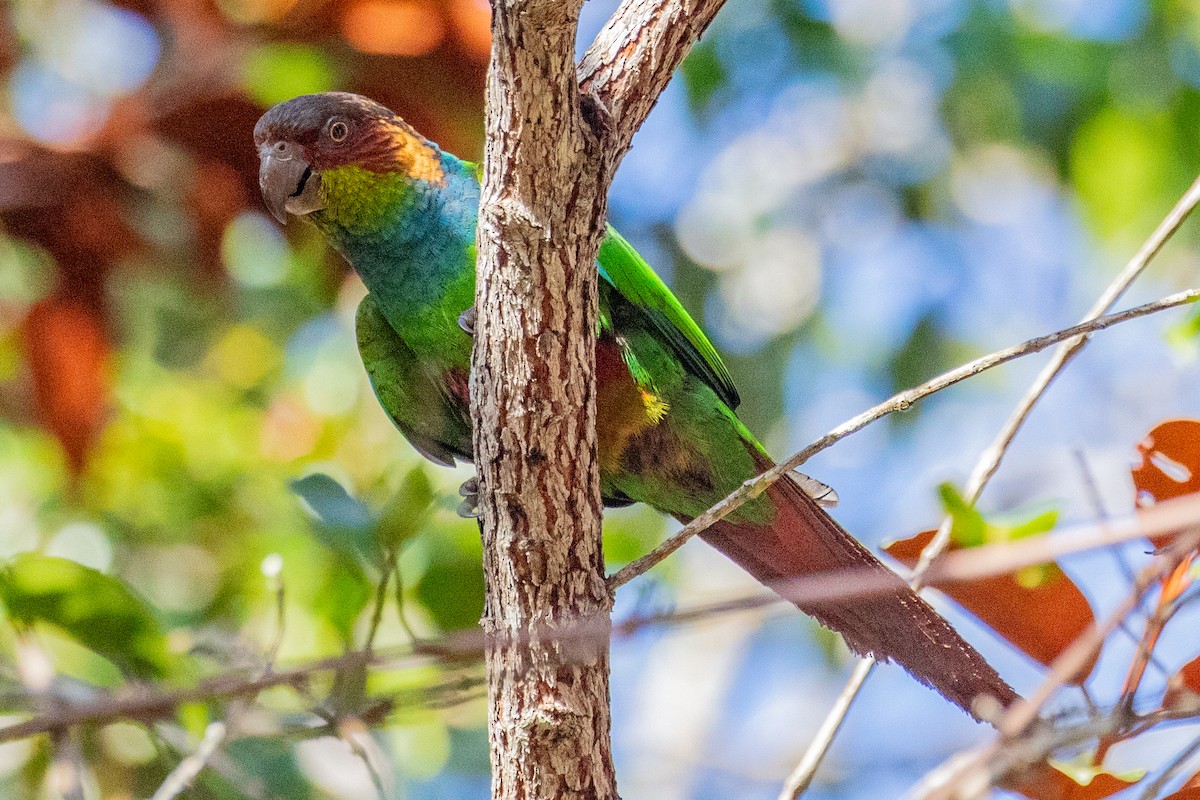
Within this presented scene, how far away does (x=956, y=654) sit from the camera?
2.57 meters

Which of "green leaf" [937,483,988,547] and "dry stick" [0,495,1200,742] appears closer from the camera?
"dry stick" [0,495,1200,742]

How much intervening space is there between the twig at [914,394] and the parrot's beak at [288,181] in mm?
1612

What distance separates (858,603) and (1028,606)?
80 centimetres

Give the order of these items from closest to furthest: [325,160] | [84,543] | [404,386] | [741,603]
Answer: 1. [741,603]
2. [325,160]
3. [404,386]
4. [84,543]

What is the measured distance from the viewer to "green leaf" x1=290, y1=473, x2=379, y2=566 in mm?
2684

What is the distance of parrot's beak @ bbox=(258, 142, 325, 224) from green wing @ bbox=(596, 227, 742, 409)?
0.84 m

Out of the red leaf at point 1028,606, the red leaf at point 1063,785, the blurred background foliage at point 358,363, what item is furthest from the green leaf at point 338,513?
the red leaf at point 1063,785

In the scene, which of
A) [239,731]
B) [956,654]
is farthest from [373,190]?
[956,654]

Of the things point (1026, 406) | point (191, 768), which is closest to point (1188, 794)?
point (1026, 406)

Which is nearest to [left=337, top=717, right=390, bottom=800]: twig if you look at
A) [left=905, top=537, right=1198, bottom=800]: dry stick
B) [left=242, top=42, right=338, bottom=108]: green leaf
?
[left=905, top=537, right=1198, bottom=800]: dry stick

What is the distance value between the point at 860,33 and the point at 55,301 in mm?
3860

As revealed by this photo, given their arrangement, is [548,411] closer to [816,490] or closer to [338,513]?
[338,513]

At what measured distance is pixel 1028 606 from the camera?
6.27 ft

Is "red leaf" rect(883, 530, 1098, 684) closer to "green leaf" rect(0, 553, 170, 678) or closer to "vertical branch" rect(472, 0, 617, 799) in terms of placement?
"vertical branch" rect(472, 0, 617, 799)
